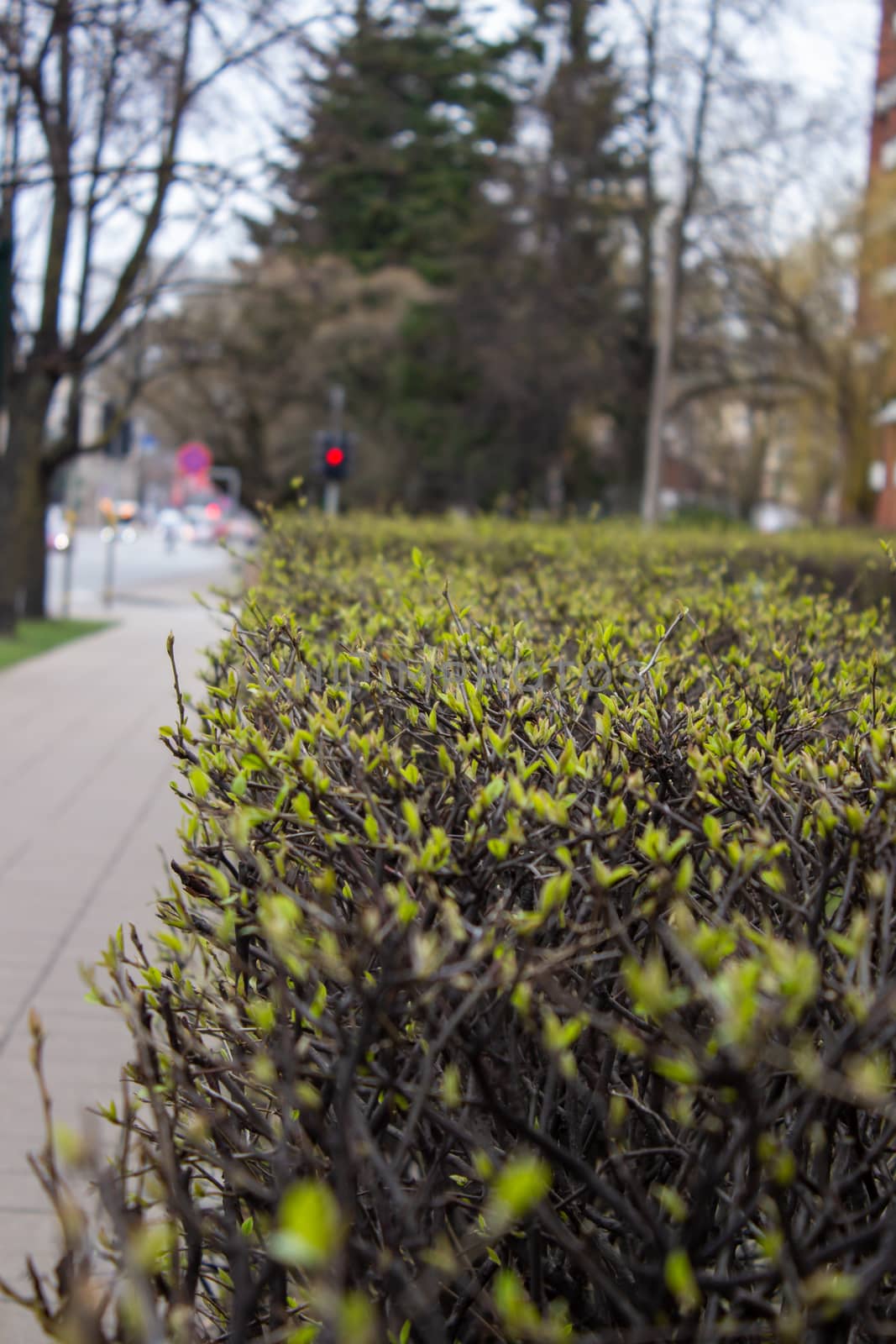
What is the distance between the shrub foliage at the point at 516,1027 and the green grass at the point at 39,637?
45.1ft

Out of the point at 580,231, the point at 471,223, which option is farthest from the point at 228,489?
the point at 580,231

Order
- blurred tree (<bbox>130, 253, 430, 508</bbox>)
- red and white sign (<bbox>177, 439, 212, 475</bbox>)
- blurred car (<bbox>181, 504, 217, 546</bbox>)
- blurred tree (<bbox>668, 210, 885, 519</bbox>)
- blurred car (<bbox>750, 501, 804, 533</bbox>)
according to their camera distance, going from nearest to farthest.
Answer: blurred tree (<bbox>668, 210, 885, 519</bbox>) < red and white sign (<bbox>177, 439, 212, 475</bbox>) < blurred tree (<bbox>130, 253, 430, 508</bbox>) < blurred car (<bbox>750, 501, 804, 533</bbox>) < blurred car (<bbox>181, 504, 217, 546</bbox>)

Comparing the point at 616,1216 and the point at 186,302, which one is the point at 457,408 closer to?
the point at 186,302

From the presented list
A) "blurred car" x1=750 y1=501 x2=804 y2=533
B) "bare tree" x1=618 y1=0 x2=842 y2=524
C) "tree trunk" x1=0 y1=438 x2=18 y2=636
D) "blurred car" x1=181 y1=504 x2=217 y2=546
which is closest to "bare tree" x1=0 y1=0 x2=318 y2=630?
"tree trunk" x1=0 y1=438 x2=18 y2=636

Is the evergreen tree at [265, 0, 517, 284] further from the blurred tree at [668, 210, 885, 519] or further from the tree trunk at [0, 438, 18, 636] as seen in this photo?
the tree trunk at [0, 438, 18, 636]

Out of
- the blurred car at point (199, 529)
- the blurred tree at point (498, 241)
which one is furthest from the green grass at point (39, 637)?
the blurred car at point (199, 529)

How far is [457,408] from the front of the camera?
40781 mm

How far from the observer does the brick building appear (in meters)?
24.6

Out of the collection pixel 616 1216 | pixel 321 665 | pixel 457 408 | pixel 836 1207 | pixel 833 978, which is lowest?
pixel 616 1216

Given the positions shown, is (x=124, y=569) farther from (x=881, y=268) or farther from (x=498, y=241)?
(x=881, y=268)

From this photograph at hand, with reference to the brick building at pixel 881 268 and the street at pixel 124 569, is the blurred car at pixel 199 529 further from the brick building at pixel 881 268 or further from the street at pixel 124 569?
the brick building at pixel 881 268

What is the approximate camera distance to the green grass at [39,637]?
16406 mm

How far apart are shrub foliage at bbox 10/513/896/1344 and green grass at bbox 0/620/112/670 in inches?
541

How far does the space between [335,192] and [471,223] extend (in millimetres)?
19574
